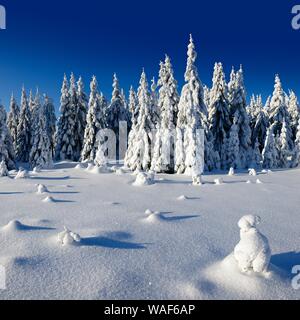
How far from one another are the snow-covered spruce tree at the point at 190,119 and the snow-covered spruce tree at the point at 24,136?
34.1m

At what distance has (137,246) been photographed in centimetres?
570

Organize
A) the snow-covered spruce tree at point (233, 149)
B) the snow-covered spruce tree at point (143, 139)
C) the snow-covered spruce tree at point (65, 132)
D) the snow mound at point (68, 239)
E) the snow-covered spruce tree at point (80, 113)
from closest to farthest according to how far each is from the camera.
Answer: the snow mound at point (68, 239)
the snow-covered spruce tree at point (143, 139)
the snow-covered spruce tree at point (233, 149)
the snow-covered spruce tree at point (65, 132)
the snow-covered spruce tree at point (80, 113)

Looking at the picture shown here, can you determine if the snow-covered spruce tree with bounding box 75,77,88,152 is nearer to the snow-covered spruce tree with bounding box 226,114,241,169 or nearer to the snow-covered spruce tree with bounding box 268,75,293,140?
the snow-covered spruce tree with bounding box 226,114,241,169

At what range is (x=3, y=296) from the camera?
3928 mm

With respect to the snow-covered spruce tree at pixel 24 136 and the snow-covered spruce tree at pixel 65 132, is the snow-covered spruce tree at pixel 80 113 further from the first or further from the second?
the snow-covered spruce tree at pixel 24 136

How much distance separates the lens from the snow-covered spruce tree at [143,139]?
77.5 ft

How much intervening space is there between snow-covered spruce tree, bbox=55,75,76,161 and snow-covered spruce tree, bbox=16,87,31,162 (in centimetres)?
1010

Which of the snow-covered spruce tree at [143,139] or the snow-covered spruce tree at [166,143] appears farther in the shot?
the snow-covered spruce tree at [143,139]

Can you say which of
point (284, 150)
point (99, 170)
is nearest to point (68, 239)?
point (99, 170)

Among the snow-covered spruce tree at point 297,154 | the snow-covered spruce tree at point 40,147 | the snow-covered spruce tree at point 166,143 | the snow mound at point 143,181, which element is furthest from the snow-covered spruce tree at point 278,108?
the snow-covered spruce tree at point 40,147

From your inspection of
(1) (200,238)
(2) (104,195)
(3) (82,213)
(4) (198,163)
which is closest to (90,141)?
(4) (198,163)

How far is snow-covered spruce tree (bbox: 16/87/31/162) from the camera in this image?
155 ft
